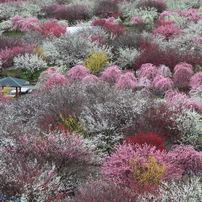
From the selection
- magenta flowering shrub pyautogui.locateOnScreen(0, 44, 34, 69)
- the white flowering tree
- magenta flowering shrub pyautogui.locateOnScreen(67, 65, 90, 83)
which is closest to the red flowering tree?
magenta flowering shrub pyautogui.locateOnScreen(67, 65, 90, 83)

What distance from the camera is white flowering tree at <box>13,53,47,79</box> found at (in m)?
23.1

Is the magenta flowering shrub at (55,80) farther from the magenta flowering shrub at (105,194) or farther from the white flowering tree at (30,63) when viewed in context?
the magenta flowering shrub at (105,194)

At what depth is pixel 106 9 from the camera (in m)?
41.8

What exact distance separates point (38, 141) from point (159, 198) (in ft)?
15.3

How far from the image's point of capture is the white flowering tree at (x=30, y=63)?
2308 cm

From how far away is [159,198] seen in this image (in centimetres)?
824

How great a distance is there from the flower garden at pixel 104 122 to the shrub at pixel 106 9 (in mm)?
12800

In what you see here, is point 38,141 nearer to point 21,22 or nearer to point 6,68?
point 6,68

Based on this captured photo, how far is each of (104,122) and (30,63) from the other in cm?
1151

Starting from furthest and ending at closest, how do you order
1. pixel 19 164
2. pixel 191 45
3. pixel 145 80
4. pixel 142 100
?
pixel 191 45
pixel 145 80
pixel 142 100
pixel 19 164

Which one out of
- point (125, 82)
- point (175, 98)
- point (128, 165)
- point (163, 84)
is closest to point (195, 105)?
point (175, 98)

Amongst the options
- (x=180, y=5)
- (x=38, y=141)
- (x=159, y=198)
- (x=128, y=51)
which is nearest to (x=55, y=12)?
(x=180, y=5)

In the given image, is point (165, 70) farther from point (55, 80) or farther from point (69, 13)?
point (69, 13)

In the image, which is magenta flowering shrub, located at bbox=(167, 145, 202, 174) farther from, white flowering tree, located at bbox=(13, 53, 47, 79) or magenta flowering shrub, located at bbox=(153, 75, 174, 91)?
white flowering tree, located at bbox=(13, 53, 47, 79)
